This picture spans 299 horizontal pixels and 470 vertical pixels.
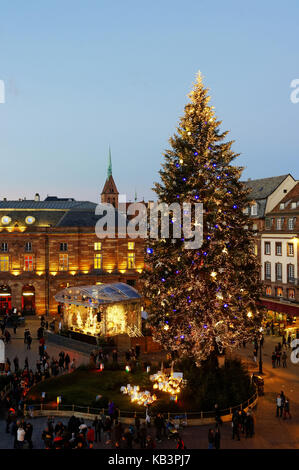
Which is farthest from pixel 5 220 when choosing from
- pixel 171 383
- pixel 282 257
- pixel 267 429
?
pixel 267 429

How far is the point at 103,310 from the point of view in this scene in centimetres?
4003

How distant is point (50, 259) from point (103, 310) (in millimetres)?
17324

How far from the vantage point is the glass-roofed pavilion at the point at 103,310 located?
40.1 metres

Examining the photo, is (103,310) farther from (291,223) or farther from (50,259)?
(291,223)

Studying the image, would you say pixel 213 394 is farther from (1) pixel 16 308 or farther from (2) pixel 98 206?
(2) pixel 98 206

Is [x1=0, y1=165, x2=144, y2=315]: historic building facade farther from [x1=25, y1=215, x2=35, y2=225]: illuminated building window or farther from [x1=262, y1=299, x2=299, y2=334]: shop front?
[x1=262, y1=299, x2=299, y2=334]: shop front

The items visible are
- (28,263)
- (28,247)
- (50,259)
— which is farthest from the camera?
(50,259)

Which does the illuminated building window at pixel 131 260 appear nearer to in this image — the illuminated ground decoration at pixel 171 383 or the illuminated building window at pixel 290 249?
the illuminated building window at pixel 290 249

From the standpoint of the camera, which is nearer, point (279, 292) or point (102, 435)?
point (102, 435)

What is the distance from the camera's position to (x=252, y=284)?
84.9 ft

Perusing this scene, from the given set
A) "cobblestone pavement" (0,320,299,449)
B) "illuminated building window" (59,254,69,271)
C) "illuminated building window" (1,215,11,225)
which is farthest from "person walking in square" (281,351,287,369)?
"illuminated building window" (1,215,11,225)
